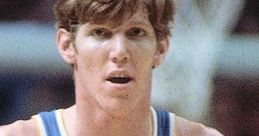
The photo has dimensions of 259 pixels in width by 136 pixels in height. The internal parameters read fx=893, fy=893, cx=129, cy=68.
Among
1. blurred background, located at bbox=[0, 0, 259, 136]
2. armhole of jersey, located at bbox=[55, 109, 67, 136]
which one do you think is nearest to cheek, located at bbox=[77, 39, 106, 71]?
armhole of jersey, located at bbox=[55, 109, 67, 136]

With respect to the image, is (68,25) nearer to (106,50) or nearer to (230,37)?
(106,50)

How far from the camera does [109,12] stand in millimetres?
1160

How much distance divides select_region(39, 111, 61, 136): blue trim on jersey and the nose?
176 millimetres

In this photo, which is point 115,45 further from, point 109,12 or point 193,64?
point 193,64

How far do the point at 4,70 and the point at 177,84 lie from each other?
0.94 ft

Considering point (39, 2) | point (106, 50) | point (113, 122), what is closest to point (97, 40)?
point (106, 50)

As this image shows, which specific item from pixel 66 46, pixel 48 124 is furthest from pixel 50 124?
pixel 66 46

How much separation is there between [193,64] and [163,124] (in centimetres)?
20

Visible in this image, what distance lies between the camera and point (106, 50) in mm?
1170

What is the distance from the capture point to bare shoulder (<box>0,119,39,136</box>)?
1.27m

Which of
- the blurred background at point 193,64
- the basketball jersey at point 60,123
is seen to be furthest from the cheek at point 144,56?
the blurred background at point 193,64

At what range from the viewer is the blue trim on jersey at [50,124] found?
128 centimetres

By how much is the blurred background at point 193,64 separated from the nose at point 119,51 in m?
0.29

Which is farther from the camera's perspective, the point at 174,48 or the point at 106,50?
the point at 174,48
